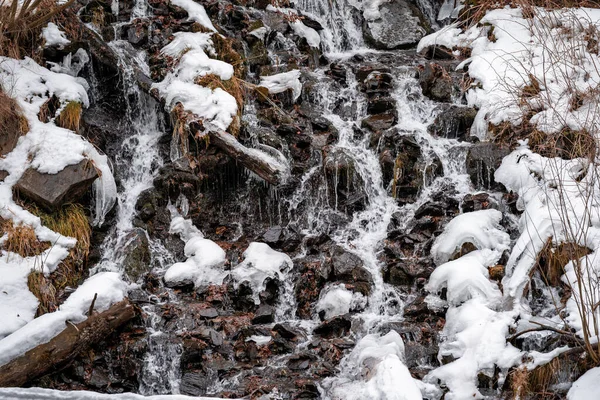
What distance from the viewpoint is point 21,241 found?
5.82 m

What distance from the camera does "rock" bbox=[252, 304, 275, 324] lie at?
5.86 meters

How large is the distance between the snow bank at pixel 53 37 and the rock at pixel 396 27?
478cm

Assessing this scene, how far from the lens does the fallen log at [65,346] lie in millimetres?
4605

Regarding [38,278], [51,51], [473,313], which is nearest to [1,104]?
[51,51]

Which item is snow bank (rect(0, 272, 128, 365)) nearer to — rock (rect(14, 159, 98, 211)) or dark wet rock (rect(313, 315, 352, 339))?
rock (rect(14, 159, 98, 211))

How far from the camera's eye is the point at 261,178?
7262mm

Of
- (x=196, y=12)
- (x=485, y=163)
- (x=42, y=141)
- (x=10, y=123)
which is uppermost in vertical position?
(x=196, y=12)

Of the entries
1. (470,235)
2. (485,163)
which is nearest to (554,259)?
(470,235)

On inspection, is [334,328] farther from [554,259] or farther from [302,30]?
[302,30]

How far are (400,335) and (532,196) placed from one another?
7.06 feet

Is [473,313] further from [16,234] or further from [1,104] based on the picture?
[1,104]

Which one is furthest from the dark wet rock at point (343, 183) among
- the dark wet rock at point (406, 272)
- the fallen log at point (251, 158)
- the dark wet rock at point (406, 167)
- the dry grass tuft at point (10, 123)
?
the dry grass tuft at point (10, 123)

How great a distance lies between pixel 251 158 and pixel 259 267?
1.35 metres

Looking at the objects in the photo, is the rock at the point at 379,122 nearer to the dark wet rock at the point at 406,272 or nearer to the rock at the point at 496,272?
the dark wet rock at the point at 406,272
